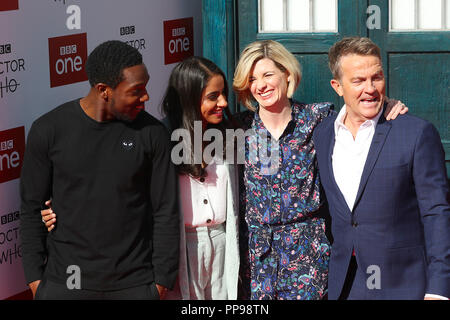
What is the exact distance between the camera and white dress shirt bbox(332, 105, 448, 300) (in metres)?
3.99

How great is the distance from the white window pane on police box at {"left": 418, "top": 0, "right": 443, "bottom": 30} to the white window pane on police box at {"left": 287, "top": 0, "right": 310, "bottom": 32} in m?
0.73

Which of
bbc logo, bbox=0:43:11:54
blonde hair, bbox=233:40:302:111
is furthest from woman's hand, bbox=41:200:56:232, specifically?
blonde hair, bbox=233:40:302:111

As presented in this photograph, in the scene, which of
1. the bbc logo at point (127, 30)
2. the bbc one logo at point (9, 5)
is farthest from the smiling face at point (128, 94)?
the bbc logo at point (127, 30)

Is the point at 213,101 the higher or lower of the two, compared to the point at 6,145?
higher

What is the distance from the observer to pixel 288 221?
4.33 meters

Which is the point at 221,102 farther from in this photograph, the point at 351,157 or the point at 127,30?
the point at 127,30

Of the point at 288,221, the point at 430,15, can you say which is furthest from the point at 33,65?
the point at 430,15

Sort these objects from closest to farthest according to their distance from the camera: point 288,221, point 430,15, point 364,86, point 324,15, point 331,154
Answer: point 364,86
point 331,154
point 288,221
point 430,15
point 324,15

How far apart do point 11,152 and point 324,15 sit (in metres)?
2.33

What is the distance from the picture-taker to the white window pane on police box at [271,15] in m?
5.69

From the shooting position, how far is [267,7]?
5.71 metres

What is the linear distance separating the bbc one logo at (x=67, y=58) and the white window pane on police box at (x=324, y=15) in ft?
5.15

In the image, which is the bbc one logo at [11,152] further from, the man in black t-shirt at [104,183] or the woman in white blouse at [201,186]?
the woman in white blouse at [201,186]
